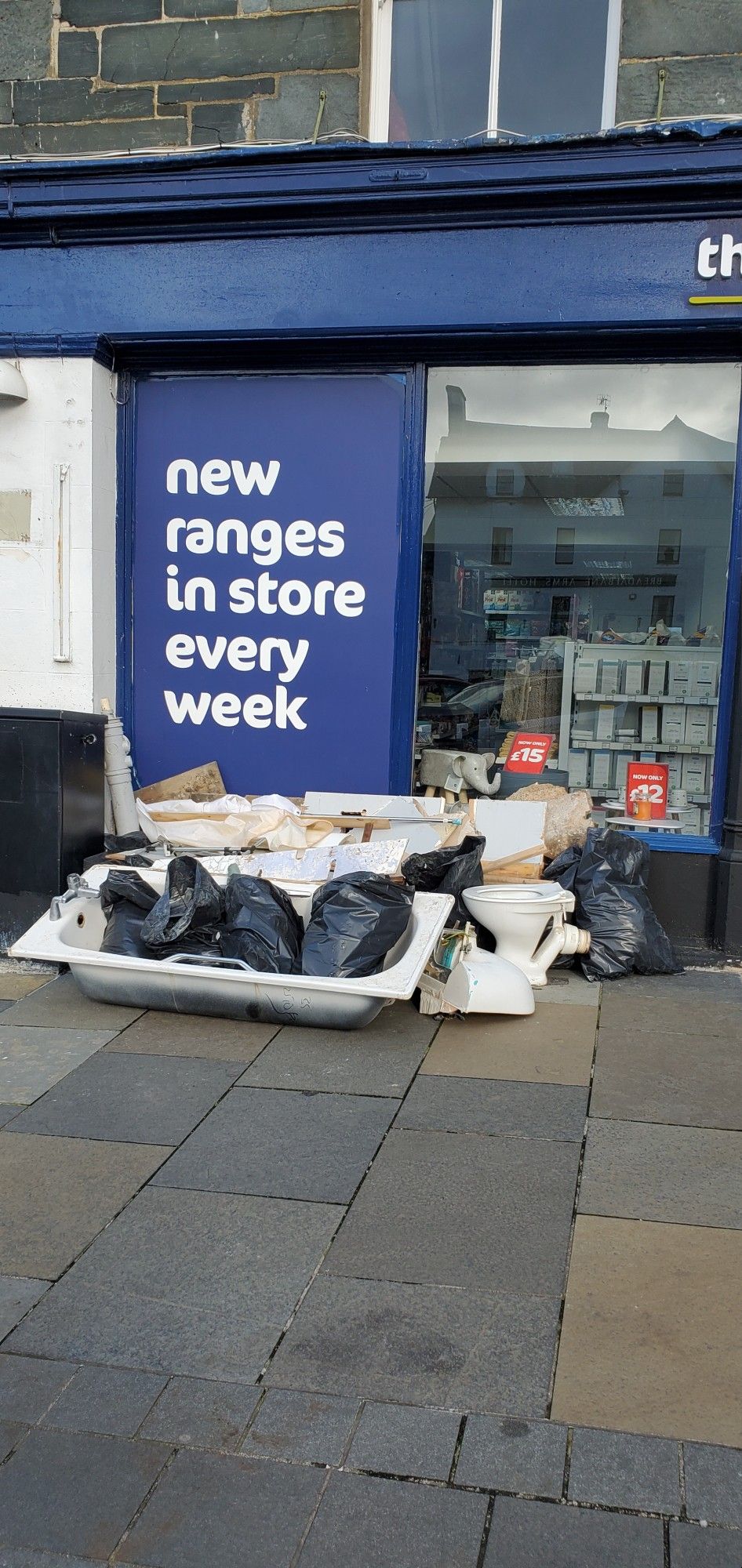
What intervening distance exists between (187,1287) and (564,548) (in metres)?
5.02

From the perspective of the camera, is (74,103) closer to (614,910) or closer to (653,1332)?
(614,910)

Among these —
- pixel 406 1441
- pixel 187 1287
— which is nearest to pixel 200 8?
pixel 187 1287

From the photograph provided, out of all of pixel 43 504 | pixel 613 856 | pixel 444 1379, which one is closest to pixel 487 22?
pixel 43 504

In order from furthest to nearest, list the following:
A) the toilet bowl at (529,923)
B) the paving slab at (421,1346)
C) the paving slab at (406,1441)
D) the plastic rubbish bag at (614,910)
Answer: the plastic rubbish bag at (614,910) < the toilet bowl at (529,923) < the paving slab at (421,1346) < the paving slab at (406,1441)

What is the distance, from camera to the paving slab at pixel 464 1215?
3395 mm

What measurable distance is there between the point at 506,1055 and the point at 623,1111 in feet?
2.31

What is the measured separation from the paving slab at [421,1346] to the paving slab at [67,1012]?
2.44m

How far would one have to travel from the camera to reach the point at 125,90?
23.1 feet

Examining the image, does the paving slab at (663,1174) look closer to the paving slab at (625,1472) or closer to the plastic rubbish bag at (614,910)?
the paving slab at (625,1472)

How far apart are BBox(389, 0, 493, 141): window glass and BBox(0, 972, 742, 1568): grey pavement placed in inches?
207

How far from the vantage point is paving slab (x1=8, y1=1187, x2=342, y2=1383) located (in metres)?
3.02

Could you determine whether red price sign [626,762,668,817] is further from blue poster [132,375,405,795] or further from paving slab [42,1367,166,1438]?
paving slab [42,1367,166,1438]

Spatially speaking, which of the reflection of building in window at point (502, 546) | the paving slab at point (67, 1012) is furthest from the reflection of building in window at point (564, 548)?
the paving slab at point (67, 1012)

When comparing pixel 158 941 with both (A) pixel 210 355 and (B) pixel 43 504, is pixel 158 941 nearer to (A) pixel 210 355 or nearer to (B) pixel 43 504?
(B) pixel 43 504
